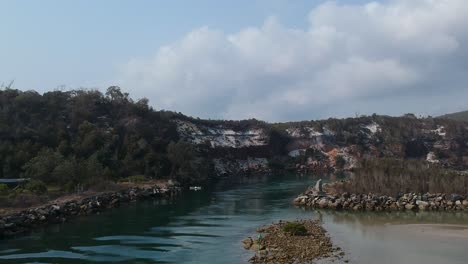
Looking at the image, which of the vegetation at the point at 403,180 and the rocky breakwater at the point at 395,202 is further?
the vegetation at the point at 403,180

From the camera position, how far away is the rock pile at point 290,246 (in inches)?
932

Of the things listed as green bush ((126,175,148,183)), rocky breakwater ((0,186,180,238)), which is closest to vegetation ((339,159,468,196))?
rocky breakwater ((0,186,180,238))

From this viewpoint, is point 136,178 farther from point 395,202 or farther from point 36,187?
point 395,202

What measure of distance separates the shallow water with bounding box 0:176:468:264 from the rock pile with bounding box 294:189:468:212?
8.11 feet

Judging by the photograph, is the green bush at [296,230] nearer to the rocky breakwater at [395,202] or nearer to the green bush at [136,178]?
the rocky breakwater at [395,202]

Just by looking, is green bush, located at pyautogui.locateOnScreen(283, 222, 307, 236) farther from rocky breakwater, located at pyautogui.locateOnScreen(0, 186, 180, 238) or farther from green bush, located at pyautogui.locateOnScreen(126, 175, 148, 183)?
green bush, located at pyautogui.locateOnScreen(126, 175, 148, 183)

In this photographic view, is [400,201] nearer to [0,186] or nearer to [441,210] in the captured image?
[441,210]

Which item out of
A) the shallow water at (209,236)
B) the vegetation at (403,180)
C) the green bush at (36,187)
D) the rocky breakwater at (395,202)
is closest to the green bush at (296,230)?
the shallow water at (209,236)

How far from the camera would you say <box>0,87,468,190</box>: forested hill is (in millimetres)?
61438

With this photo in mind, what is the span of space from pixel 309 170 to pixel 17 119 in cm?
6766

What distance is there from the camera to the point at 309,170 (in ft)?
378

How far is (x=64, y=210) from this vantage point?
41.5 metres

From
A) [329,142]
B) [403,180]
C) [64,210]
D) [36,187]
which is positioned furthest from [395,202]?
[329,142]

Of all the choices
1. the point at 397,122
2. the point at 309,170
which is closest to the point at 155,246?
the point at 309,170
